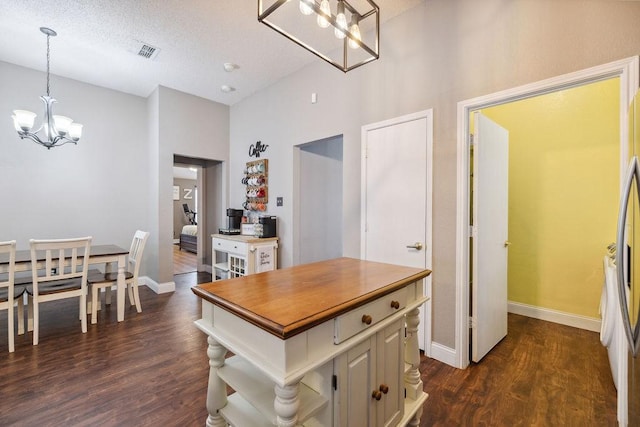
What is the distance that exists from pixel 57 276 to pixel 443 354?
350 centimetres

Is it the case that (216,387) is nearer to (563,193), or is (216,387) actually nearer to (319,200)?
(319,200)

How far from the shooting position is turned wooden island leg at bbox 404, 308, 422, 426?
1517mm

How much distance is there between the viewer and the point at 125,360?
2275 mm

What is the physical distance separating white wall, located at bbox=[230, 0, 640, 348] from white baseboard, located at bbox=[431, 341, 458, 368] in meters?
0.07

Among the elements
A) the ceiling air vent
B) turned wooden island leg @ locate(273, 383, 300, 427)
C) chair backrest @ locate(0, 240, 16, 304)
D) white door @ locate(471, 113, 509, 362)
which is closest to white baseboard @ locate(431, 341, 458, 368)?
white door @ locate(471, 113, 509, 362)

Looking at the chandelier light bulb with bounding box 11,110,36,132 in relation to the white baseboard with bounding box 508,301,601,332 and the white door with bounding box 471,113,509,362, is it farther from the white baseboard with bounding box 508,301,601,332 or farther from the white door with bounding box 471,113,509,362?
the white baseboard with bounding box 508,301,601,332

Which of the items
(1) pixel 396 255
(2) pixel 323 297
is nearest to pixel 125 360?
(2) pixel 323 297

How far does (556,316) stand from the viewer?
3.01 meters

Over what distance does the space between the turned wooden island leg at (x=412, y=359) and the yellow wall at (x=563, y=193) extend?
2489 mm

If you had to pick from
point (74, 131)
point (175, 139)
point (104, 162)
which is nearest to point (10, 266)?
point (74, 131)

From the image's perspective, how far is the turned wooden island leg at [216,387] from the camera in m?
1.27

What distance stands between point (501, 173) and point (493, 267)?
2.84ft

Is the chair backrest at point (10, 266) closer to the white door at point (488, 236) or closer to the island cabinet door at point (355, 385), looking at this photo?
the island cabinet door at point (355, 385)

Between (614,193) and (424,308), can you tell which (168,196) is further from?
(614,193)
